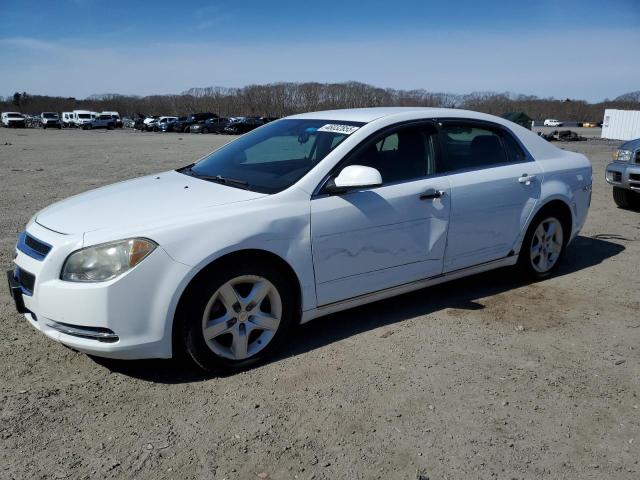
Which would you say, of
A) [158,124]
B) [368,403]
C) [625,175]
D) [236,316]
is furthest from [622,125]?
[158,124]

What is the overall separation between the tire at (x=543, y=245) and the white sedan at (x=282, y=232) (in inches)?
0.8

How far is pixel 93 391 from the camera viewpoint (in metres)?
3.18

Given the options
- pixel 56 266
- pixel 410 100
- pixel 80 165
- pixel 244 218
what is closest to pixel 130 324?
pixel 56 266

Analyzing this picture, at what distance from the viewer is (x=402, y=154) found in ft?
13.5

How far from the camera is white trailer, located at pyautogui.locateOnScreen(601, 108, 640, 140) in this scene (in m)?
37.8

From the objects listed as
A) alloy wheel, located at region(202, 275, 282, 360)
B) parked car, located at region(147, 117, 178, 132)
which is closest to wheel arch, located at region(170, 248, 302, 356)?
alloy wheel, located at region(202, 275, 282, 360)

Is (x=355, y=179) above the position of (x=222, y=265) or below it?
above

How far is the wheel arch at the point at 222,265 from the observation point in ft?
10.2

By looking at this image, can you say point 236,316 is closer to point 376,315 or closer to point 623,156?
point 376,315

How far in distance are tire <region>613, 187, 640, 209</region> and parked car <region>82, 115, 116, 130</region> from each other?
6014 cm

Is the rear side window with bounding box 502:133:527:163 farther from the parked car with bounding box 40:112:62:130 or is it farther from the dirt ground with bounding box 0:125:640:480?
the parked car with bounding box 40:112:62:130

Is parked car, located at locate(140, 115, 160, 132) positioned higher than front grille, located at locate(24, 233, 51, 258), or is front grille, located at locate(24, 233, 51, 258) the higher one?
parked car, located at locate(140, 115, 160, 132)

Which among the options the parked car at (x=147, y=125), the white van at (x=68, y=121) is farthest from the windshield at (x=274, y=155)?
the white van at (x=68, y=121)

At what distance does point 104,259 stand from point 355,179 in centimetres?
160
